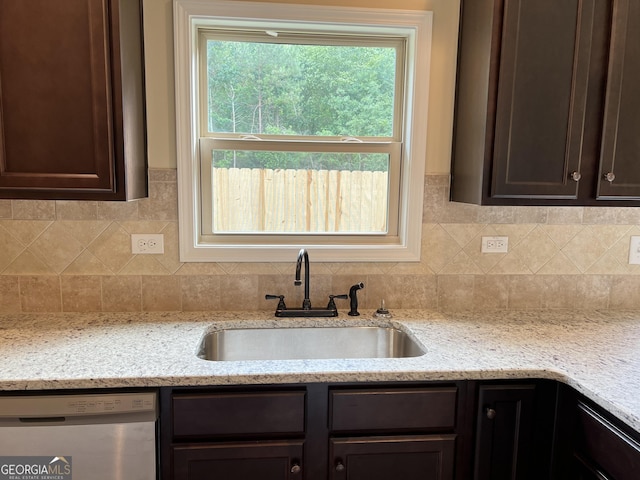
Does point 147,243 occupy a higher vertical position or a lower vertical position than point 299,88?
lower

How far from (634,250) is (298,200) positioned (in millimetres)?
1688

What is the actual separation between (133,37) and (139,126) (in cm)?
35

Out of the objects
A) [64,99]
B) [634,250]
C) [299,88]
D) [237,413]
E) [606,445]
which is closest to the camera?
[606,445]

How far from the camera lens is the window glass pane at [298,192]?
2.15 m

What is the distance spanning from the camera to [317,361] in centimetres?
156

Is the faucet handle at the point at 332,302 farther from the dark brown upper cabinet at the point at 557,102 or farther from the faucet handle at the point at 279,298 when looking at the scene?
the dark brown upper cabinet at the point at 557,102

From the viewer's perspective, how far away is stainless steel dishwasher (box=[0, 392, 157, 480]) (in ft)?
4.59

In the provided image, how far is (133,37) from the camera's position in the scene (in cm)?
182

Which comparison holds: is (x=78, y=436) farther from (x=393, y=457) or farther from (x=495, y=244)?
(x=495, y=244)

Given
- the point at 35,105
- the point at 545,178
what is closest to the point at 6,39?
the point at 35,105

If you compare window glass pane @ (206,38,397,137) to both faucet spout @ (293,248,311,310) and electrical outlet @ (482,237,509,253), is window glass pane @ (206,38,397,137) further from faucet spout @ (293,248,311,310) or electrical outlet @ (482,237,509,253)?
electrical outlet @ (482,237,509,253)

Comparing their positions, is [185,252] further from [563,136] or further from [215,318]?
[563,136]

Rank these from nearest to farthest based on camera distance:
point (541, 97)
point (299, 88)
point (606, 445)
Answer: point (606, 445), point (541, 97), point (299, 88)

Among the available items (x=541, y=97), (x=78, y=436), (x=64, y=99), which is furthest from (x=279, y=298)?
(x=541, y=97)
